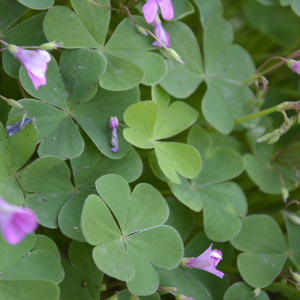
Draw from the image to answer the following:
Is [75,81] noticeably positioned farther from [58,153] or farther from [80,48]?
[58,153]

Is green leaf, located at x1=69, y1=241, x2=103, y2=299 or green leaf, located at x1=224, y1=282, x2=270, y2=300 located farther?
green leaf, located at x1=224, y1=282, x2=270, y2=300

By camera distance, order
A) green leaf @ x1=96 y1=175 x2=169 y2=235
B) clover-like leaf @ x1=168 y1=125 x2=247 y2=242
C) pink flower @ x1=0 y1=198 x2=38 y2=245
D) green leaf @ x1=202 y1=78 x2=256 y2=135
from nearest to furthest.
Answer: pink flower @ x1=0 y1=198 x2=38 y2=245 → green leaf @ x1=96 y1=175 x2=169 y2=235 → clover-like leaf @ x1=168 y1=125 x2=247 y2=242 → green leaf @ x1=202 y1=78 x2=256 y2=135

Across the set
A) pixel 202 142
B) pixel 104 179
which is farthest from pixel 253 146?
pixel 104 179

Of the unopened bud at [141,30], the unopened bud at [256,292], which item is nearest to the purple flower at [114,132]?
the unopened bud at [141,30]

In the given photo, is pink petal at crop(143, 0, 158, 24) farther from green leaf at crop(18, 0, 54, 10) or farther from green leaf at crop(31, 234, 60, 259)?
green leaf at crop(31, 234, 60, 259)

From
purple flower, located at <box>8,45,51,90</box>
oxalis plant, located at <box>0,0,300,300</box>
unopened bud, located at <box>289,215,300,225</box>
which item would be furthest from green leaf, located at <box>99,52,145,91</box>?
unopened bud, located at <box>289,215,300,225</box>

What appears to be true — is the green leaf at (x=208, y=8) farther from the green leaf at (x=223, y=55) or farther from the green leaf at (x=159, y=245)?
the green leaf at (x=159, y=245)

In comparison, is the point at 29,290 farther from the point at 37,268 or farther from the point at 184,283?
the point at 184,283
